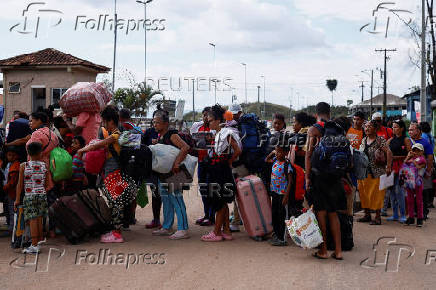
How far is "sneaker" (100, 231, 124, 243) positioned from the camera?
6824 millimetres

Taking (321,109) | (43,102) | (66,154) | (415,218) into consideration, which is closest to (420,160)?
(415,218)

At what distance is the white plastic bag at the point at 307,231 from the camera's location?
5.95 meters

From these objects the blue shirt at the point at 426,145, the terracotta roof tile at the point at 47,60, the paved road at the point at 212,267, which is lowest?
the paved road at the point at 212,267

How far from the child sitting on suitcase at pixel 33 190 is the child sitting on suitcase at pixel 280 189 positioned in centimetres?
299

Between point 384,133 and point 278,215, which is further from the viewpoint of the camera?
point 384,133

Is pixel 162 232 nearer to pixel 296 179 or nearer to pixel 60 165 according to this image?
pixel 60 165

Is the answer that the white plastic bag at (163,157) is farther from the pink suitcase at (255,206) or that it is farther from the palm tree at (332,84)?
the palm tree at (332,84)

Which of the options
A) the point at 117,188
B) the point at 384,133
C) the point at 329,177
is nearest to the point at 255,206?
the point at 329,177

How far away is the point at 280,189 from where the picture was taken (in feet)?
22.0

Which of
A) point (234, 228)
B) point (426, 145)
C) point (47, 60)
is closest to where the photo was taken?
point (234, 228)

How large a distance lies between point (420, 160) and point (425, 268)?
3.10 metres

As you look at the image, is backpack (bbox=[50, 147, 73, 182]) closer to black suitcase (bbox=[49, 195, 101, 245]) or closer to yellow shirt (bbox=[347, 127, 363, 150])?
black suitcase (bbox=[49, 195, 101, 245])

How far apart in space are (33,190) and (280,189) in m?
3.15

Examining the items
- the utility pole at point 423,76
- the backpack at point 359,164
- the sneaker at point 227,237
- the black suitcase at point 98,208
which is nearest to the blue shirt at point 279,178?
the backpack at point 359,164
